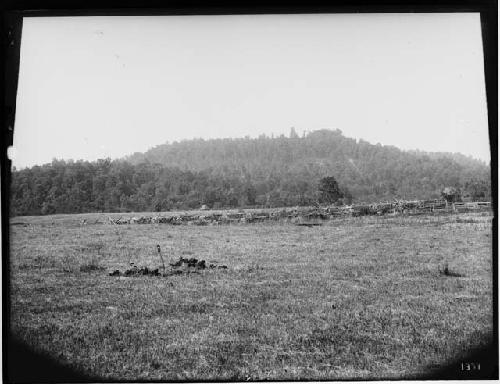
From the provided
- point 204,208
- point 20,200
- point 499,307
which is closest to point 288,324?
point 204,208

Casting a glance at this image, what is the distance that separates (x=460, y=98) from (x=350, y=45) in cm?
152

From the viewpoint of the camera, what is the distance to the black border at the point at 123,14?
5195 mm

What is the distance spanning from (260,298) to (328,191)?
157cm

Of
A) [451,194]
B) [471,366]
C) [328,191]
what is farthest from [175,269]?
[471,366]

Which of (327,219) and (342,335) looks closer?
(342,335)

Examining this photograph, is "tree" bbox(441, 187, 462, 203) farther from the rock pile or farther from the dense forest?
the rock pile

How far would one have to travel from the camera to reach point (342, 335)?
5148mm

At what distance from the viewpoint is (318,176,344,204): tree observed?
5.42 metres

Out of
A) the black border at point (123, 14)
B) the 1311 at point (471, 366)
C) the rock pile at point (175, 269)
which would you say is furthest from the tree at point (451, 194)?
the rock pile at point (175, 269)

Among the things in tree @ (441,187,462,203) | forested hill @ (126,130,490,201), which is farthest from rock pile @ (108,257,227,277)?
tree @ (441,187,462,203)

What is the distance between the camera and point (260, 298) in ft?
17.4

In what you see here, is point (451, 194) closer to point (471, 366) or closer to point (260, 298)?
point (471, 366)

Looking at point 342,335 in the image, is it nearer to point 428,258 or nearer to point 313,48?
point 428,258

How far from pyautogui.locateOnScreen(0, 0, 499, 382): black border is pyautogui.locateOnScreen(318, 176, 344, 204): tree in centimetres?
191
